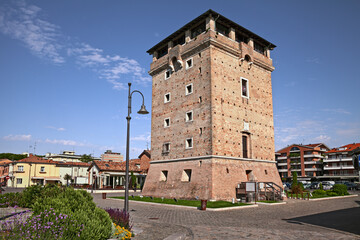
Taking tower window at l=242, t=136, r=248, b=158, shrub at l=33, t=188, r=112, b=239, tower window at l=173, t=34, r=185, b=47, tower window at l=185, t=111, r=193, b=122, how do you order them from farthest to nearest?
1. tower window at l=173, t=34, r=185, b=47
2. tower window at l=242, t=136, r=248, b=158
3. tower window at l=185, t=111, r=193, b=122
4. shrub at l=33, t=188, r=112, b=239

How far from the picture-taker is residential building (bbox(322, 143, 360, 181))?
75.1m

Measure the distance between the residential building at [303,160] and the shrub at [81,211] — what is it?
79099 millimetres

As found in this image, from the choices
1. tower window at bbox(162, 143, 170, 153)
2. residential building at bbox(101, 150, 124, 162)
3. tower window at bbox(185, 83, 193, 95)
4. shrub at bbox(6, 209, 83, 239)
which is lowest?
shrub at bbox(6, 209, 83, 239)

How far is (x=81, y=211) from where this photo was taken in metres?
7.84

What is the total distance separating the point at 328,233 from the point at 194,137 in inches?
665

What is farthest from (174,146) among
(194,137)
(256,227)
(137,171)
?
A: (137,171)

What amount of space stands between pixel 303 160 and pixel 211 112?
70050 mm

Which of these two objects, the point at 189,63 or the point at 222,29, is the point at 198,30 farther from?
the point at 189,63

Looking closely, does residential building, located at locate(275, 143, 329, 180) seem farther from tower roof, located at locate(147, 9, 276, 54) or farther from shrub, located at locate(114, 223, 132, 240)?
shrub, located at locate(114, 223, 132, 240)

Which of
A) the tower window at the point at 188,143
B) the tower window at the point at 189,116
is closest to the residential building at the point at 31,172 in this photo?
the tower window at the point at 188,143

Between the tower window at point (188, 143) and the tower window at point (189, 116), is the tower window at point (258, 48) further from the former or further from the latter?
the tower window at point (188, 143)

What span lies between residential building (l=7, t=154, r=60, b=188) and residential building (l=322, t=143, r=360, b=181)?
74750mm

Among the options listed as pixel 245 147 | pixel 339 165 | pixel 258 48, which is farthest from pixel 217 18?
pixel 339 165

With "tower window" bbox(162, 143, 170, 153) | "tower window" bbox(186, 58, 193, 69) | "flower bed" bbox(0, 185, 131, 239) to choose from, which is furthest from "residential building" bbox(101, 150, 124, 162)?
"flower bed" bbox(0, 185, 131, 239)
